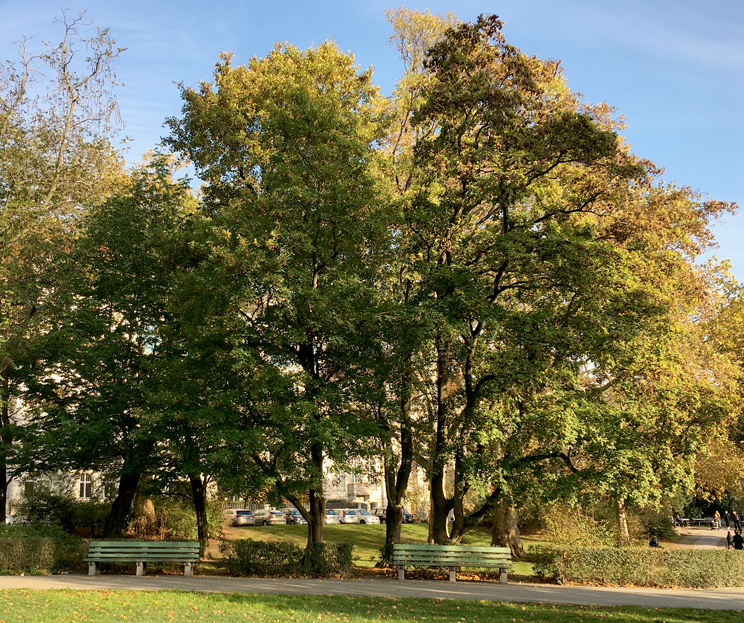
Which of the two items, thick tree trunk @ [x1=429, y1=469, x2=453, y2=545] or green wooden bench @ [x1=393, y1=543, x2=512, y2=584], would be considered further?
thick tree trunk @ [x1=429, y1=469, x2=453, y2=545]

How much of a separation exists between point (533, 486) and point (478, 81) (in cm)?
1124

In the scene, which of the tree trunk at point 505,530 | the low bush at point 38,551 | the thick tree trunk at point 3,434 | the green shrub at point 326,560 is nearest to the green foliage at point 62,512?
the thick tree trunk at point 3,434

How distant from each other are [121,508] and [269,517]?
81.8 feet

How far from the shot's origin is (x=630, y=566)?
711 inches

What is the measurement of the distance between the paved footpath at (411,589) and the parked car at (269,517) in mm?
30232

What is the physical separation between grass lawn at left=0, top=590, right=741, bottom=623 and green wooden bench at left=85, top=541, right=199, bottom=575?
12.2ft

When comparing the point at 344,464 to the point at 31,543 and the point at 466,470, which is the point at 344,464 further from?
the point at 31,543

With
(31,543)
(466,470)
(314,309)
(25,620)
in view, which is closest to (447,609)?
(466,470)

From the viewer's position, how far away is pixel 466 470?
1775 centimetres

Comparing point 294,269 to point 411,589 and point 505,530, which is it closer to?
point 411,589

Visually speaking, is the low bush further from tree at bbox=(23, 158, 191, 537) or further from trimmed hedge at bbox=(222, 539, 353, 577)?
trimmed hedge at bbox=(222, 539, 353, 577)

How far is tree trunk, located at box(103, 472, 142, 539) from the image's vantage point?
22.7m

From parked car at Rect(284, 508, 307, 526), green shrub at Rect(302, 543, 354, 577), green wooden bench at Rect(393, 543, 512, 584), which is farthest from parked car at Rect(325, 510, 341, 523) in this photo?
green wooden bench at Rect(393, 543, 512, 584)

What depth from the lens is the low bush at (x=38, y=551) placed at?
15883mm
